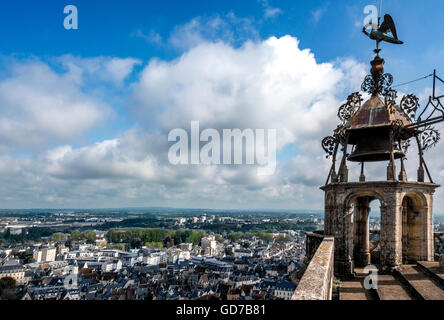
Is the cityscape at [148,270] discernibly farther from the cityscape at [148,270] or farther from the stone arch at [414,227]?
the stone arch at [414,227]

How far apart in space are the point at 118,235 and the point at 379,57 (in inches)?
6541

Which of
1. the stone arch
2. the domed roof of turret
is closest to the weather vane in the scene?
the domed roof of turret

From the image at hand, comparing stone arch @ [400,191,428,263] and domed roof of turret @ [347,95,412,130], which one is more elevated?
domed roof of turret @ [347,95,412,130]

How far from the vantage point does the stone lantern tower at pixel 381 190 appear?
880cm

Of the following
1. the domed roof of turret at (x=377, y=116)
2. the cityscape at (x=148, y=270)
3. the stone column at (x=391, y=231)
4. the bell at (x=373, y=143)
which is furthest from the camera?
the cityscape at (x=148, y=270)

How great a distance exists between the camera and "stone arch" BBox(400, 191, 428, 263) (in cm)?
929

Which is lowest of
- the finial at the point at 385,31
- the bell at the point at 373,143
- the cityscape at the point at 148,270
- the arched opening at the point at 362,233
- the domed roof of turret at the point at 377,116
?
the cityscape at the point at 148,270

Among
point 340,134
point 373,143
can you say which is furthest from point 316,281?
point 373,143

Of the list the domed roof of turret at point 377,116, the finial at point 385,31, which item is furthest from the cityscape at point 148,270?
the finial at point 385,31

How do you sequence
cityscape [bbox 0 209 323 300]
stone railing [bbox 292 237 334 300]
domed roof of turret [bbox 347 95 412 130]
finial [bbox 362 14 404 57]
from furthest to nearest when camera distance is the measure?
cityscape [bbox 0 209 323 300]
finial [bbox 362 14 404 57]
domed roof of turret [bbox 347 95 412 130]
stone railing [bbox 292 237 334 300]

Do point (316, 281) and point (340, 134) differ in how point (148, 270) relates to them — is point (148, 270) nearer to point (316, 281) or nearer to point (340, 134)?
point (340, 134)

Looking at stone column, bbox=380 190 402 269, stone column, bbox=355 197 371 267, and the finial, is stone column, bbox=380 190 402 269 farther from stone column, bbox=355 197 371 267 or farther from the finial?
the finial

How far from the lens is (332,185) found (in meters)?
9.66
